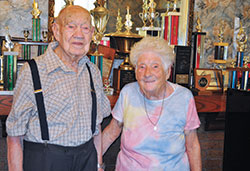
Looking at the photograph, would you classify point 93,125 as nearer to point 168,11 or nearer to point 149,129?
point 149,129

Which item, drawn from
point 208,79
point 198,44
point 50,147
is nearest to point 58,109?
point 50,147

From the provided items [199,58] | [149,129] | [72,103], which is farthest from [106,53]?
[72,103]

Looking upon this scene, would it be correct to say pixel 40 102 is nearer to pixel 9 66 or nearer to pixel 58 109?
pixel 58 109

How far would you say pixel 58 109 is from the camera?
1552mm

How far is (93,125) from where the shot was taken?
1.72 m

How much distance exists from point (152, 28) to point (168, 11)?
302 mm

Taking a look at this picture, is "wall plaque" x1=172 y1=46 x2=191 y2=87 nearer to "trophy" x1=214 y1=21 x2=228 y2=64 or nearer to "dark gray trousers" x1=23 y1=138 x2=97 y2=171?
"trophy" x1=214 y1=21 x2=228 y2=64

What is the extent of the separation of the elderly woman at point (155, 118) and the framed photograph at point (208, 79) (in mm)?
1564

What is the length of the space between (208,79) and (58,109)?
2.42 meters

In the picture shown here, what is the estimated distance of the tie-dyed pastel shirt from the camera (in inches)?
75.7

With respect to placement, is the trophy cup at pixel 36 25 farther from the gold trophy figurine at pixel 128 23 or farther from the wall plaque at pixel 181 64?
the wall plaque at pixel 181 64

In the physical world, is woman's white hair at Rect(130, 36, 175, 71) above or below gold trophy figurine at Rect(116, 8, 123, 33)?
below

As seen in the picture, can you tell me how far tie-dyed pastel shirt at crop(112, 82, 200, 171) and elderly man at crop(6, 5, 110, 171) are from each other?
332mm

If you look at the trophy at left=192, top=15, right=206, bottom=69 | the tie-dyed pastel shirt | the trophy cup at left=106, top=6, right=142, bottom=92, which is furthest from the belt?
the trophy at left=192, top=15, right=206, bottom=69
